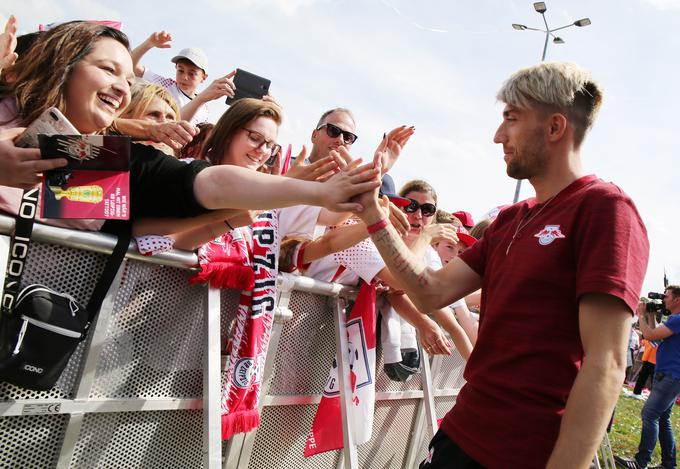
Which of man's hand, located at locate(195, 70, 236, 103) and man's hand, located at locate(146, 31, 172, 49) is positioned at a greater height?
man's hand, located at locate(146, 31, 172, 49)

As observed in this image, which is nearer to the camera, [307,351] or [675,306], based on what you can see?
[307,351]

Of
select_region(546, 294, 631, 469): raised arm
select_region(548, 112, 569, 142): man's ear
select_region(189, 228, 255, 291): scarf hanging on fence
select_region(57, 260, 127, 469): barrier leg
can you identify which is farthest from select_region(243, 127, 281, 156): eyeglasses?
select_region(546, 294, 631, 469): raised arm

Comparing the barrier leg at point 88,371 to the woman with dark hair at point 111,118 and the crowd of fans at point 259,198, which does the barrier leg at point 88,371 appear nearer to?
the crowd of fans at point 259,198

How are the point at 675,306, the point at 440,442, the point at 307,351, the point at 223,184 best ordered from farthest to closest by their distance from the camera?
1. the point at 675,306
2. the point at 307,351
3. the point at 440,442
4. the point at 223,184

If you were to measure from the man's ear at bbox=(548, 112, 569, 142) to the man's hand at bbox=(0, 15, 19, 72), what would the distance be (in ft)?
6.35

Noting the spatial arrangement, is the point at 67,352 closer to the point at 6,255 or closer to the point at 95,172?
the point at 6,255

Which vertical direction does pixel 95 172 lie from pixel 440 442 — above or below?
above

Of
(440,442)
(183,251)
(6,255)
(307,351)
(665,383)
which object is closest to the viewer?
(6,255)

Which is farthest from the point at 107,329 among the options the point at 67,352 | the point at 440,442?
the point at 440,442

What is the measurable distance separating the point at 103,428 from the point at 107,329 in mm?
392

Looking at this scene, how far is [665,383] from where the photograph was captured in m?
7.67

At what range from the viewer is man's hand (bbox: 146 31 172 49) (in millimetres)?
4414

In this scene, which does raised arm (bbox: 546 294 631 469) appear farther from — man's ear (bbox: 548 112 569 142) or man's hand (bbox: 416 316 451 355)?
man's hand (bbox: 416 316 451 355)

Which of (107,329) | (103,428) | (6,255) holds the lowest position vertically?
(103,428)
